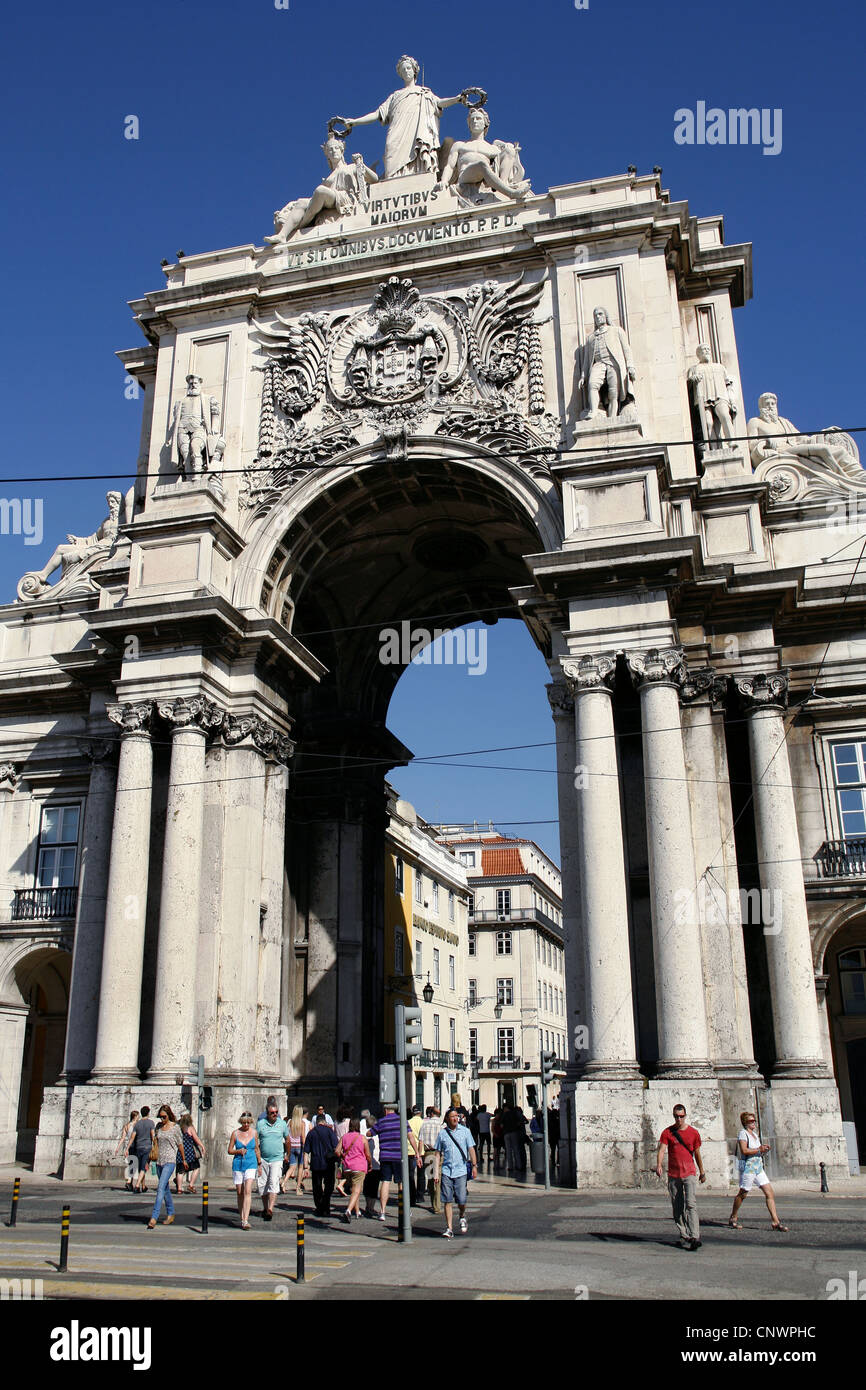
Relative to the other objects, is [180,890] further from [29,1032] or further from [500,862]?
[500,862]

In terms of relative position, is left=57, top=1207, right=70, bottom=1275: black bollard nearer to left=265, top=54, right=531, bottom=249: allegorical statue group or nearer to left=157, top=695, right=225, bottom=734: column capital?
left=157, top=695, right=225, bottom=734: column capital

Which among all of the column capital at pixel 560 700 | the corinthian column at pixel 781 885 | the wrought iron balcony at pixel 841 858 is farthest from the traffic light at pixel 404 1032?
the wrought iron balcony at pixel 841 858

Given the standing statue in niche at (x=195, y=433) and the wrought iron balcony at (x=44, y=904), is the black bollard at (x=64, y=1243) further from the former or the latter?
the standing statue in niche at (x=195, y=433)

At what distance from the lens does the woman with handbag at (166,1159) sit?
15.9m

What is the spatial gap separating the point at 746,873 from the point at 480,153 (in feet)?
59.7

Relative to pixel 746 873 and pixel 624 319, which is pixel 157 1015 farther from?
pixel 624 319

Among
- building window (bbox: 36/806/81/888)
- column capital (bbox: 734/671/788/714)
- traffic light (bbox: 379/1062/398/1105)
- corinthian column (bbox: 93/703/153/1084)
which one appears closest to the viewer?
traffic light (bbox: 379/1062/398/1105)

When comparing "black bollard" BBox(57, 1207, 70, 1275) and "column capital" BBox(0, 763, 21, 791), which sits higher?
"column capital" BBox(0, 763, 21, 791)

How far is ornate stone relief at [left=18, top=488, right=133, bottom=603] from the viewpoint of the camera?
3219 cm

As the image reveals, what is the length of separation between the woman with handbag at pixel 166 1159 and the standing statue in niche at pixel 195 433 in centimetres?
1520

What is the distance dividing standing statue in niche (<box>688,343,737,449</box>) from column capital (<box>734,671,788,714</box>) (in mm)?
5604

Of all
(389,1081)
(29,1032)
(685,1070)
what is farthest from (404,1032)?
(29,1032)

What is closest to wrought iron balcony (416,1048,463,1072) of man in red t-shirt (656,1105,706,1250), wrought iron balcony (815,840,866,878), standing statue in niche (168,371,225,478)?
wrought iron balcony (815,840,866,878)

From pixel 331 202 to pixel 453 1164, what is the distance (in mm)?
23975
